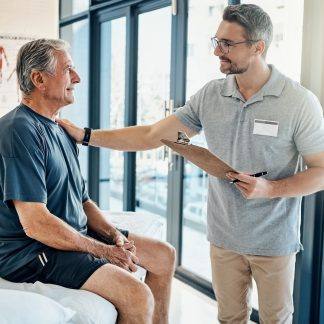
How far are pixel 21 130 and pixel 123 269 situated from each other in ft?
2.30

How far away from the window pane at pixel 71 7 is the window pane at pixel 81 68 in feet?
0.40

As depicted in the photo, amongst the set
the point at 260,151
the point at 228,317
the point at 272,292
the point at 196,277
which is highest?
the point at 260,151

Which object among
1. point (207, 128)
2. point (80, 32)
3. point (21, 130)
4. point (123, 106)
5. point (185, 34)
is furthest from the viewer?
point (80, 32)

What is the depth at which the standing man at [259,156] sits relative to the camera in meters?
1.76

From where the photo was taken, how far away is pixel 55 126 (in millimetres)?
2035

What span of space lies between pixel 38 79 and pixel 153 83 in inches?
84.8

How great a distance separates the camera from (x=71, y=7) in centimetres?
484

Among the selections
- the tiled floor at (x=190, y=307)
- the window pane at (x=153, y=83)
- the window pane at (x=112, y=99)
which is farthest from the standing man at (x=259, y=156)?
the window pane at (x=112, y=99)

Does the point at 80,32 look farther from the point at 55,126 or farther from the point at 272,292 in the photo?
the point at 272,292

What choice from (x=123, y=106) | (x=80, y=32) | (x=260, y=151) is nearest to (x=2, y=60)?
(x=80, y=32)

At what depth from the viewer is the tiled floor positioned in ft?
9.29

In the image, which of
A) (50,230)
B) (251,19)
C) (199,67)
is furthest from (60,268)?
(199,67)

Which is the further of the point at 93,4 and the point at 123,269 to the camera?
the point at 93,4

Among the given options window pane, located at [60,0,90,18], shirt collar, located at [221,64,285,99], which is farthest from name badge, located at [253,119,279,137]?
window pane, located at [60,0,90,18]
